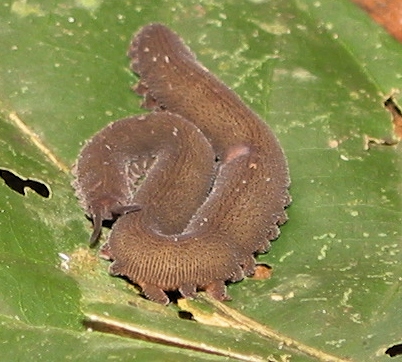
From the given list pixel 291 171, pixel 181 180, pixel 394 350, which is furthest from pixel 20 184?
pixel 394 350

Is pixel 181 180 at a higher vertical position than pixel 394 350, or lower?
higher

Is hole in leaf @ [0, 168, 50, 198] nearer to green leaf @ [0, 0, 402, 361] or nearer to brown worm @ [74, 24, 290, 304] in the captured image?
green leaf @ [0, 0, 402, 361]

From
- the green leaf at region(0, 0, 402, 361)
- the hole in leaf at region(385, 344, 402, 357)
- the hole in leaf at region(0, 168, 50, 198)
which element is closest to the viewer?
the green leaf at region(0, 0, 402, 361)

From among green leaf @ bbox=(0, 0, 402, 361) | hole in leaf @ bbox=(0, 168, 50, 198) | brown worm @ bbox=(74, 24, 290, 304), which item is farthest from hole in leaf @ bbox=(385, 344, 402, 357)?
hole in leaf @ bbox=(0, 168, 50, 198)

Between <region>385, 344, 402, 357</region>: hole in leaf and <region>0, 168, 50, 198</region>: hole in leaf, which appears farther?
<region>0, 168, 50, 198</region>: hole in leaf

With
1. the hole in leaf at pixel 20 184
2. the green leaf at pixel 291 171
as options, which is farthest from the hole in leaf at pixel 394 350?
the hole in leaf at pixel 20 184

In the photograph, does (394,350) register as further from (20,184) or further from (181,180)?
(20,184)

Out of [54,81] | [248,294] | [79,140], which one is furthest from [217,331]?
[54,81]
